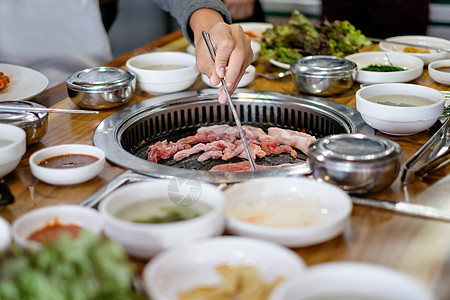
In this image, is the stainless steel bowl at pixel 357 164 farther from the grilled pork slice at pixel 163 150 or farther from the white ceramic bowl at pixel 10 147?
the white ceramic bowl at pixel 10 147

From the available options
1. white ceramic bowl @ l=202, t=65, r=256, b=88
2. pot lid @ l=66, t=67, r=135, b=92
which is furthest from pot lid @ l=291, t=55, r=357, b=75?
pot lid @ l=66, t=67, r=135, b=92

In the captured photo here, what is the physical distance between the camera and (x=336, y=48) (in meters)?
3.53

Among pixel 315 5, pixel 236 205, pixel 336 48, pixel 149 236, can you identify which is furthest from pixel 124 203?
pixel 315 5

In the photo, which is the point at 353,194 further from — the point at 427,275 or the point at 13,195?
the point at 13,195

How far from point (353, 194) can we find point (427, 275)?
473 mm

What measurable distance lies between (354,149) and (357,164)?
11cm

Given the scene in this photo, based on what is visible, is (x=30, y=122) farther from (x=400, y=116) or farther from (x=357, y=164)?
(x=400, y=116)

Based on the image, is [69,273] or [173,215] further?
[173,215]

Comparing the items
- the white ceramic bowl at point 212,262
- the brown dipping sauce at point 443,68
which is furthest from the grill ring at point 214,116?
the white ceramic bowl at point 212,262

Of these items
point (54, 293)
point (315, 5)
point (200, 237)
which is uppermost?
point (54, 293)

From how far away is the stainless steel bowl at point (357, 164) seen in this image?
1.73 m

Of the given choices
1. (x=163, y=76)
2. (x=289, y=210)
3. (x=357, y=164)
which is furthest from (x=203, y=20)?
(x=289, y=210)

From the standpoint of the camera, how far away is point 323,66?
2869 mm

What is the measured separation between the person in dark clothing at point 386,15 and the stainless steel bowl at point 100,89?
3.29 metres
